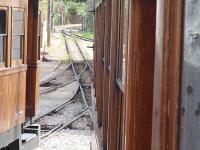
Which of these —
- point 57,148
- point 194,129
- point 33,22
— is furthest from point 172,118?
point 57,148

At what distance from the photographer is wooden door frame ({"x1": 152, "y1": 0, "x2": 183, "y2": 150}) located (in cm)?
116

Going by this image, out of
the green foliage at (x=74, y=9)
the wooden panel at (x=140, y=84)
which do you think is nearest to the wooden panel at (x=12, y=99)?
the wooden panel at (x=140, y=84)

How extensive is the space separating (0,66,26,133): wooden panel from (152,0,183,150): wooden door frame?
558cm

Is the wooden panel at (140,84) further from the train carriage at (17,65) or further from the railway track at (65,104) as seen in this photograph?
the railway track at (65,104)

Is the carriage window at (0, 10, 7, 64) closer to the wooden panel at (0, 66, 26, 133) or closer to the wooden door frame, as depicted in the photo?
the wooden panel at (0, 66, 26, 133)

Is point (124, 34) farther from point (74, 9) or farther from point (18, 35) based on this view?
point (74, 9)

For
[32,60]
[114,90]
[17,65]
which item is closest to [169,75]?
[114,90]

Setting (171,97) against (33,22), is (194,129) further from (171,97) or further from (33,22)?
(33,22)

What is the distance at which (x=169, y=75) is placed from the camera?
1.22 meters

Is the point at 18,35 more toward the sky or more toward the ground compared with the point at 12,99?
more toward the sky

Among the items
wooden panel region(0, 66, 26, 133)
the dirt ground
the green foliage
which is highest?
the green foliage

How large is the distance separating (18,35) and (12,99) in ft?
2.91

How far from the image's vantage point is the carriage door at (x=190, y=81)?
1.03 meters

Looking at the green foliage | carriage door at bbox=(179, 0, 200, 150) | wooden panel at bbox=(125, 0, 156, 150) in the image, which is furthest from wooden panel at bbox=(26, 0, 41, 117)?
the green foliage
